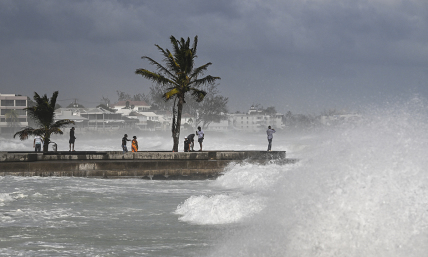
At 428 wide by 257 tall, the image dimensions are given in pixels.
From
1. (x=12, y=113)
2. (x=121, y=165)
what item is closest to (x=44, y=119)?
(x=121, y=165)

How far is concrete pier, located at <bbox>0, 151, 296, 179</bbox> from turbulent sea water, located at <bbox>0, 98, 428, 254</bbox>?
4513mm

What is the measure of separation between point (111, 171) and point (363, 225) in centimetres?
1244

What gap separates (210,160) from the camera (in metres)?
17.7

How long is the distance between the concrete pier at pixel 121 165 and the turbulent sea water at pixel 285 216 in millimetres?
4513

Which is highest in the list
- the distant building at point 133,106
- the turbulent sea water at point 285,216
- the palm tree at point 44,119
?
the distant building at point 133,106

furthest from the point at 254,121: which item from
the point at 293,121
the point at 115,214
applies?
the point at 115,214

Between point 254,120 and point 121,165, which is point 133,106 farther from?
point 121,165

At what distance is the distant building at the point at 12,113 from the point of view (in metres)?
86.1

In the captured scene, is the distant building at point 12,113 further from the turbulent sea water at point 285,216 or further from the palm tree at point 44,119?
the turbulent sea water at point 285,216

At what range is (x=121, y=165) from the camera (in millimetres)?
16828

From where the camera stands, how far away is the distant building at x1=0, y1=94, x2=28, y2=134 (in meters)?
86.1

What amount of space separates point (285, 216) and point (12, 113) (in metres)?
88.0

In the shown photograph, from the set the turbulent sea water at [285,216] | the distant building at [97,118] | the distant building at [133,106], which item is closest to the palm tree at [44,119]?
the turbulent sea water at [285,216]

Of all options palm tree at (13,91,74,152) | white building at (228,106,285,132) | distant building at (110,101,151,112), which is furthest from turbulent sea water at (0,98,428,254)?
white building at (228,106,285,132)
